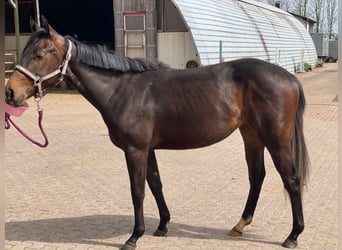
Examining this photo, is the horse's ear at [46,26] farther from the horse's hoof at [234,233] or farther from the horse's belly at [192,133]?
the horse's hoof at [234,233]

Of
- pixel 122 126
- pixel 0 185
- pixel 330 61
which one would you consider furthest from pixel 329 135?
pixel 330 61

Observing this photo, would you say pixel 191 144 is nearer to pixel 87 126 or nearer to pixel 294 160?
pixel 294 160

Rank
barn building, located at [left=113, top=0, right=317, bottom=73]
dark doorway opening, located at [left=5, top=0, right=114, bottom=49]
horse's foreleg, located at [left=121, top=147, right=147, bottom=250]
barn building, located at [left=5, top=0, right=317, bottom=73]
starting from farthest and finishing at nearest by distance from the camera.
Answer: dark doorway opening, located at [left=5, top=0, right=114, bottom=49]
barn building, located at [left=5, top=0, right=317, bottom=73]
barn building, located at [left=113, top=0, right=317, bottom=73]
horse's foreleg, located at [left=121, top=147, right=147, bottom=250]

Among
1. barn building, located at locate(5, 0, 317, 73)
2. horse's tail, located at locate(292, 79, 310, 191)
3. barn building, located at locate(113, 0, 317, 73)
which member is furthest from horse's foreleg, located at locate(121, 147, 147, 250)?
barn building, located at locate(113, 0, 317, 73)

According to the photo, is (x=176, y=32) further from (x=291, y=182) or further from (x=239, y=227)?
(x=291, y=182)

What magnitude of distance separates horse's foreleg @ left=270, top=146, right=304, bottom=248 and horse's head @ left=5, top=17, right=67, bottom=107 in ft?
6.91

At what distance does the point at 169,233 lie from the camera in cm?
433

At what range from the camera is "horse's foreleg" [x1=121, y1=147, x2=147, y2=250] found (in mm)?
3775

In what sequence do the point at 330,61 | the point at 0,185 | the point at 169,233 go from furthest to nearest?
the point at 330,61 < the point at 169,233 < the point at 0,185

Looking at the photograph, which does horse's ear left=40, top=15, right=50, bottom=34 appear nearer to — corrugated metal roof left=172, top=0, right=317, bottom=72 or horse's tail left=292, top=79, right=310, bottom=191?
horse's tail left=292, top=79, right=310, bottom=191

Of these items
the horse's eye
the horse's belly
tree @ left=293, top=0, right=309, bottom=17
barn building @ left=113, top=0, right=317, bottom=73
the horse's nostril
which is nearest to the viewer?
the horse's nostril

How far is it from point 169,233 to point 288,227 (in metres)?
1.23

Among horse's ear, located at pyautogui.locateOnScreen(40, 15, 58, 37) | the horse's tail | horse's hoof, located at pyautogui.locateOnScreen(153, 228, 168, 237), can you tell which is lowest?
horse's hoof, located at pyautogui.locateOnScreen(153, 228, 168, 237)

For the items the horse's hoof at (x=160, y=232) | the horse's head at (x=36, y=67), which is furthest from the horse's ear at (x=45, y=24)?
the horse's hoof at (x=160, y=232)
